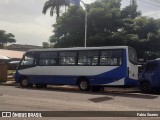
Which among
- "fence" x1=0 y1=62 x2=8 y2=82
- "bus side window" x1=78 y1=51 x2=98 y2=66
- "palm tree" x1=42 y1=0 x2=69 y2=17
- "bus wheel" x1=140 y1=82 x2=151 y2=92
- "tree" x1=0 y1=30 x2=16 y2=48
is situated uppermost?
"palm tree" x1=42 y1=0 x2=69 y2=17

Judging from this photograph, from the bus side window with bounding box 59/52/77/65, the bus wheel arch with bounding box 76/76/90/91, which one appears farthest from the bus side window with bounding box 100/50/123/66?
the bus side window with bounding box 59/52/77/65

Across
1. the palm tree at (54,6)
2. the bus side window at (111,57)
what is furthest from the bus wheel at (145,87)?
the palm tree at (54,6)

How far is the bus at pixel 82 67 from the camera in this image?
65.8 feet

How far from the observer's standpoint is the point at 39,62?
78.4ft

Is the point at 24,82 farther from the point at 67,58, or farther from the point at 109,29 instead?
the point at 109,29

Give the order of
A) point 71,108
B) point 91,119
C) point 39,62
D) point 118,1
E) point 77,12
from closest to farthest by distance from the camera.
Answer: point 91,119
point 71,108
point 39,62
point 77,12
point 118,1

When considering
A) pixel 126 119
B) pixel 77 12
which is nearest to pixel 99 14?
pixel 77 12

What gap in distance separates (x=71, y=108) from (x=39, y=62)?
11.5 m

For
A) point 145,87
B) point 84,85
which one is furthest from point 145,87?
point 84,85

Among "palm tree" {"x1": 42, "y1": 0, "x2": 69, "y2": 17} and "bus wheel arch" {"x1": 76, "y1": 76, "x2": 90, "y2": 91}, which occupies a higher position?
"palm tree" {"x1": 42, "y1": 0, "x2": 69, "y2": 17}

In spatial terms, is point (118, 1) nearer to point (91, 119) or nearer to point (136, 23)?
point (136, 23)

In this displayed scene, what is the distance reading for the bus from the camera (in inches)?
789

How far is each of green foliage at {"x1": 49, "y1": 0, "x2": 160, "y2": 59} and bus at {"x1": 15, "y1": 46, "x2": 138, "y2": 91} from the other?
9040 millimetres

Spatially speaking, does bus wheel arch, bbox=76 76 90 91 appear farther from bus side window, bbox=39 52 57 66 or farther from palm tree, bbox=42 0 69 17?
palm tree, bbox=42 0 69 17
